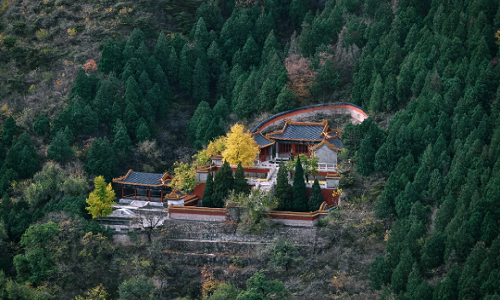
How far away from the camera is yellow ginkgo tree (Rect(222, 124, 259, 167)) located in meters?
69.2

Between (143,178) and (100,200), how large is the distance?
13.7ft

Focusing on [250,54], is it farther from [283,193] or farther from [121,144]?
[283,193]

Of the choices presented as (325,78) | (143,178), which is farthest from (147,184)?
(325,78)

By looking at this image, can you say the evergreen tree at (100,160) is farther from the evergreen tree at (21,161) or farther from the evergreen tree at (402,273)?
the evergreen tree at (402,273)

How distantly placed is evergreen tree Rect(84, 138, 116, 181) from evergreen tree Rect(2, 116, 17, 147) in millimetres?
5760

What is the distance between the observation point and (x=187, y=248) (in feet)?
216

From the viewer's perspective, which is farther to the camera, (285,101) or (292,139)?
(285,101)

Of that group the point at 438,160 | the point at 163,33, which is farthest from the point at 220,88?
the point at 438,160

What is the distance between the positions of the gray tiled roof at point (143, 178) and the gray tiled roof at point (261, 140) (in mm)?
6567

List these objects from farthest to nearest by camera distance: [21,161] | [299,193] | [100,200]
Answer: [21,161] → [100,200] → [299,193]

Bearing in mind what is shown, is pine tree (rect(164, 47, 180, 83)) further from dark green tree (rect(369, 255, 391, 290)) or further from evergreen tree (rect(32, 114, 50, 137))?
dark green tree (rect(369, 255, 391, 290))

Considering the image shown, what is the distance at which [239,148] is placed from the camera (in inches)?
2731

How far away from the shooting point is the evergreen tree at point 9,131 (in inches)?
2963

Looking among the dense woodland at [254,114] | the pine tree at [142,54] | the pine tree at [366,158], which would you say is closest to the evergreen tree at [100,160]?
the dense woodland at [254,114]
